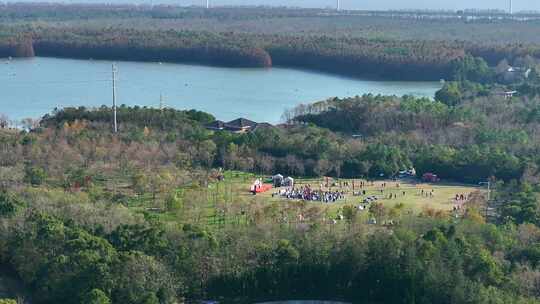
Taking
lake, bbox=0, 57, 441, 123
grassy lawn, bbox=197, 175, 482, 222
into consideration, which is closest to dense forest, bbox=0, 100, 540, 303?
grassy lawn, bbox=197, 175, 482, 222

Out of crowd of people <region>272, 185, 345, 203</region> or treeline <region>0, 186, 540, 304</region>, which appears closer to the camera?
treeline <region>0, 186, 540, 304</region>

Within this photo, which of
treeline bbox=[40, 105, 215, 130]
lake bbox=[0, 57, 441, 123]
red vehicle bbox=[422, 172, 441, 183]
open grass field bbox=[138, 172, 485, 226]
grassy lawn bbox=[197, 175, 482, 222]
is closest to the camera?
open grass field bbox=[138, 172, 485, 226]

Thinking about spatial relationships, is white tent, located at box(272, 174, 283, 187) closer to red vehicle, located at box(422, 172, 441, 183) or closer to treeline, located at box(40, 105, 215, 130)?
red vehicle, located at box(422, 172, 441, 183)

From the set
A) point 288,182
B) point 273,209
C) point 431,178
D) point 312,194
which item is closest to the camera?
point 273,209

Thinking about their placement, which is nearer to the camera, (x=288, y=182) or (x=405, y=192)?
(x=405, y=192)

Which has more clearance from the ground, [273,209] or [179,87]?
[273,209]

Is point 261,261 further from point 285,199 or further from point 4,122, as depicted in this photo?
point 4,122

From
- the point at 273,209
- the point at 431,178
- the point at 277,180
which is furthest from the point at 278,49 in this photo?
the point at 273,209

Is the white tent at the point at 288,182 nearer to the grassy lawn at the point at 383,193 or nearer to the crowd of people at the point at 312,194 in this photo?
the grassy lawn at the point at 383,193
